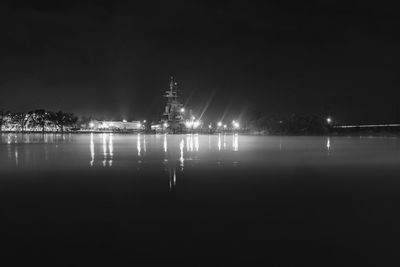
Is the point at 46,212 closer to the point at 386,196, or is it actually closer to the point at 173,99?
the point at 386,196

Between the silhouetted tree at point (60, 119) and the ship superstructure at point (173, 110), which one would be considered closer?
the silhouetted tree at point (60, 119)

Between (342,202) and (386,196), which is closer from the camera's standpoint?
(342,202)

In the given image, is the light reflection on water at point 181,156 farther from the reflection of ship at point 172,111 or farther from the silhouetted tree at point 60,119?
the reflection of ship at point 172,111

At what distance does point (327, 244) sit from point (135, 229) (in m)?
2.86

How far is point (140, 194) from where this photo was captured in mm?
9617

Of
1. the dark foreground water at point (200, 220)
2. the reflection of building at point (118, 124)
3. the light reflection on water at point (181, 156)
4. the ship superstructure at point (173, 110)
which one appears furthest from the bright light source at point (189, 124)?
the dark foreground water at point (200, 220)

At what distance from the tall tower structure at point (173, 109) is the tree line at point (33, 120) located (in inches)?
1261

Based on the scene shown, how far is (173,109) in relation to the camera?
456 ft

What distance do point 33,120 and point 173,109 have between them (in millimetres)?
43884

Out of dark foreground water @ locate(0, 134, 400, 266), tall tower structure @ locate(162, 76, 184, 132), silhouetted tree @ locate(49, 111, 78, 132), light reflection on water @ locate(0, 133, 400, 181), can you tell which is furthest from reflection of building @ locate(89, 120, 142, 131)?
dark foreground water @ locate(0, 134, 400, 266)

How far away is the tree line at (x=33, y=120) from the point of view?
4560 inches

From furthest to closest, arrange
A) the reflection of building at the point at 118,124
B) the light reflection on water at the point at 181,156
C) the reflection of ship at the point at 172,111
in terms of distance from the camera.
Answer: the reflection of building at the point at 118,124
the reflection of ship at the point at 172,111
the light reflection on water at the point at 181,156

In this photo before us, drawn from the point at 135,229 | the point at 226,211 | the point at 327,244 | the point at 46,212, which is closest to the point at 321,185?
the point at 226,211

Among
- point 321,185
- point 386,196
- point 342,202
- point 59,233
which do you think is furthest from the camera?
point 321,185
